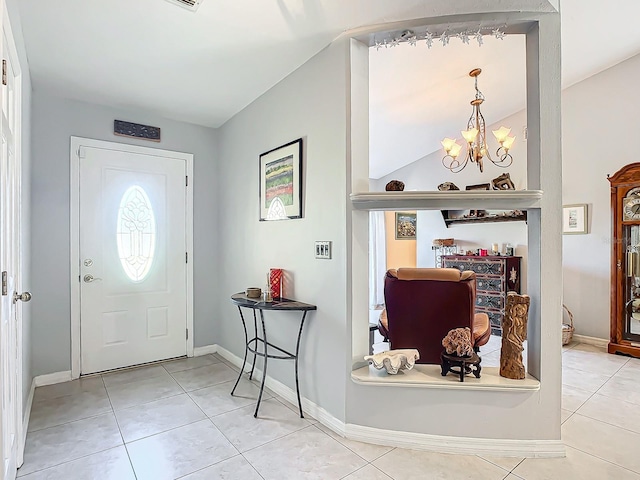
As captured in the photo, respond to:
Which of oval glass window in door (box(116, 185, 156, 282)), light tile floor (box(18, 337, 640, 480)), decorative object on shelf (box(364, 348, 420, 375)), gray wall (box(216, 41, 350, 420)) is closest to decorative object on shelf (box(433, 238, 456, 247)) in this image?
light tile floor (box(18, 337, 640, 480))

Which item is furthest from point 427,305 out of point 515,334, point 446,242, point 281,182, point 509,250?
point 446,242

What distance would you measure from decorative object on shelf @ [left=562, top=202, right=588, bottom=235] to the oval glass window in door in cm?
467

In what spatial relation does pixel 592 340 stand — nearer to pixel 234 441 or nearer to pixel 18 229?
pixel 234 441

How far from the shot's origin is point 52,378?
2.98m

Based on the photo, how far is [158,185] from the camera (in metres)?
3.49

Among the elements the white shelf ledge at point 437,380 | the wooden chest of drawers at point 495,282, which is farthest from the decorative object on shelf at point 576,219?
the white shelf ledge at point 437,380

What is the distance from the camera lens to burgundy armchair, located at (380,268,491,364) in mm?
2491

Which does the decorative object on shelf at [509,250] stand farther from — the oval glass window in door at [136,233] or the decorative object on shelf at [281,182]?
the oval glass window in door at [136,233]

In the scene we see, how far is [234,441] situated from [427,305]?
154cm

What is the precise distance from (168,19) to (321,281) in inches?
72.1

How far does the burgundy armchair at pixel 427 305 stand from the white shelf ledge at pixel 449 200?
63 centimetres

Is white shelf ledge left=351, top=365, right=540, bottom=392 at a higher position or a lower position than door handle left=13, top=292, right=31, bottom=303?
lower

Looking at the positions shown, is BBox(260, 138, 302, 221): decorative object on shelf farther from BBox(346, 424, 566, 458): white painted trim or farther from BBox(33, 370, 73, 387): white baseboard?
BBox(33, 370, 73, 387): white baseboard

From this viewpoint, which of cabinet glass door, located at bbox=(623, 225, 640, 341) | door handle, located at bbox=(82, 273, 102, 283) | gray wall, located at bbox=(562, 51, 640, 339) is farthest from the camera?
gray wall, located at bbox=(562, 51, 640, 339)
